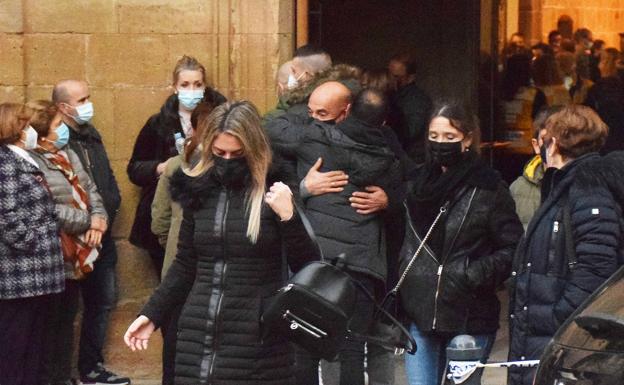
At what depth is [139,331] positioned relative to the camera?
7.27 m

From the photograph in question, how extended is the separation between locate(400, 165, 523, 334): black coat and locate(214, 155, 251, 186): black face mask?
51.7 inches

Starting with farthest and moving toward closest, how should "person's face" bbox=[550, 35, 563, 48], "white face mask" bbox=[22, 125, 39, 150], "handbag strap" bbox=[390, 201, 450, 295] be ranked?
1. "person's face" bbox=[550, 35, 563, 48]
2. "white face mask" bbox=[22, 125, 39, 150]
3. "handbag strap" bbox=[390, 201, 450, 295]

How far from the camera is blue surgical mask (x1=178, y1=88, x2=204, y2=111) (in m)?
10.1

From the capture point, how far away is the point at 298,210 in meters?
7.04

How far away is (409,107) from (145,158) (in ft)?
7.50

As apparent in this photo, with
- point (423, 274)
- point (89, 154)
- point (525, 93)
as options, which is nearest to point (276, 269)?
point (423, 274)

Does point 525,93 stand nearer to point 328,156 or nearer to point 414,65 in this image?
point 414,65

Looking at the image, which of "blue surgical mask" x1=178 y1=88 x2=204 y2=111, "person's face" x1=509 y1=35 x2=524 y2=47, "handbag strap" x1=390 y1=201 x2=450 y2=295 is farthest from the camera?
"person's face" x1=509 y1=35 x2=524 y2=47

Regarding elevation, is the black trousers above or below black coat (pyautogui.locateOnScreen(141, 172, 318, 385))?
below

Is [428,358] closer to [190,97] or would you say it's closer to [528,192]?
[528,192]

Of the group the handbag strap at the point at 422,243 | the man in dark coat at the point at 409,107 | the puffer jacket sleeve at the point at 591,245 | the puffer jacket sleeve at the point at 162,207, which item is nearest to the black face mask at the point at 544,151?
the puffer jacket sleeve at the point at 591,245

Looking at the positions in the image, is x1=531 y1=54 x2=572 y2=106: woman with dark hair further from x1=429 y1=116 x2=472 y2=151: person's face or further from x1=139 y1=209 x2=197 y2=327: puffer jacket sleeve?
x1=139 y1=209 x2=197 y2=327: puffer jacket sleeve

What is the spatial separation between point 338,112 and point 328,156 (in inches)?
10.9

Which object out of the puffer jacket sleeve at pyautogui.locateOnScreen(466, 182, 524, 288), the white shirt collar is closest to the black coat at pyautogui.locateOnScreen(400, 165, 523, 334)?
the puffer jacket sleeve at pyautogui.locateOnScreen(466, 182, 524, 288)
